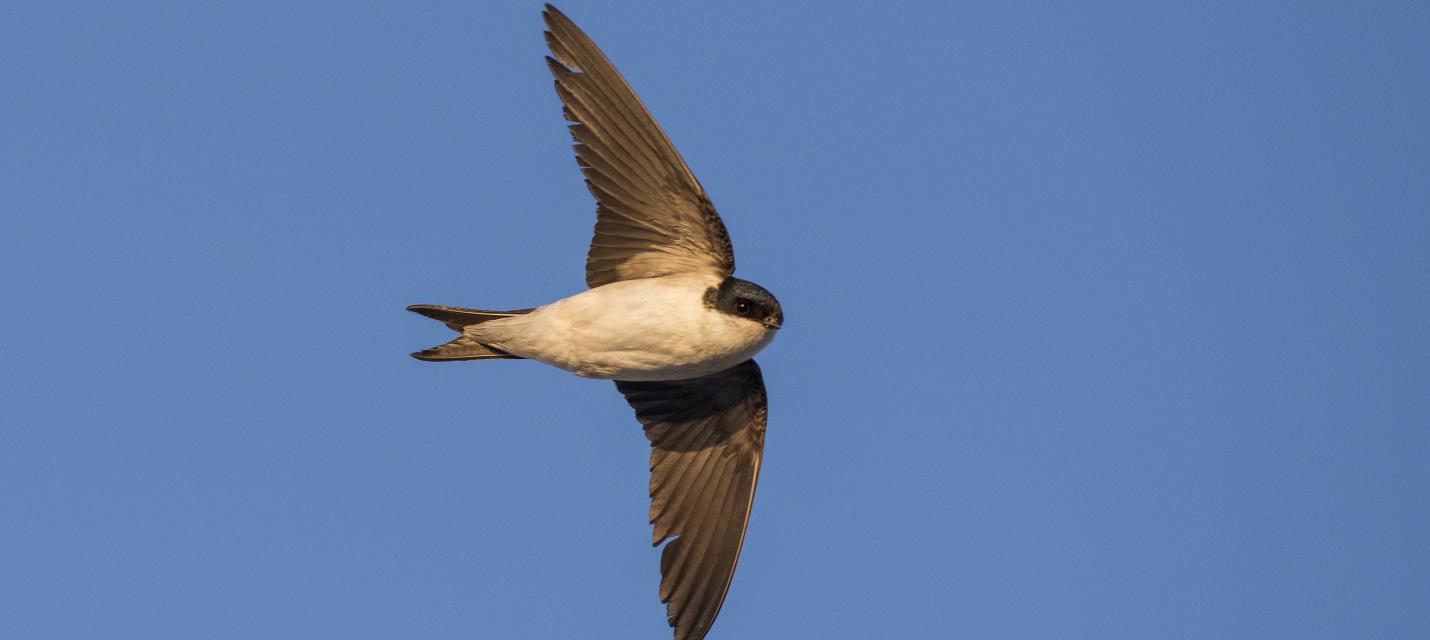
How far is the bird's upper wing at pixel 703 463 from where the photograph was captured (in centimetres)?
1163

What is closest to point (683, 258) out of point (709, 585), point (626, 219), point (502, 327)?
point (626, 219)

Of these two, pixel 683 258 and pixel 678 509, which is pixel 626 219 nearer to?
pixel 683 258

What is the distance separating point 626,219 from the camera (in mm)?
10734

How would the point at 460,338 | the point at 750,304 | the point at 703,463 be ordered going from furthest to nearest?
the point at 703,463, the point at 460,338, the point at 750,304

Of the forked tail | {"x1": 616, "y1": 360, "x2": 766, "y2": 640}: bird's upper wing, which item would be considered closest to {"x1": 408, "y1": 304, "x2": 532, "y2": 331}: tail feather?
the forked tail

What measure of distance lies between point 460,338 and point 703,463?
6.10 ft

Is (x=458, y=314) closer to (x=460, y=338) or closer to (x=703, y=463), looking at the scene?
(x=460, y=338)

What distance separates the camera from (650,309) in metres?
10.6

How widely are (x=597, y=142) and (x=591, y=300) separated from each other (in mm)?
1001

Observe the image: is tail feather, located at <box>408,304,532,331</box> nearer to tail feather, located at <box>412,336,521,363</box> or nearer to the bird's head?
tail feather, located at <box>412,336,521,363</box>

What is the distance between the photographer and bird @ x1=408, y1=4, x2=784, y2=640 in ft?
33.9

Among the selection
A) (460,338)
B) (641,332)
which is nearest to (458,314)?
(460,338)

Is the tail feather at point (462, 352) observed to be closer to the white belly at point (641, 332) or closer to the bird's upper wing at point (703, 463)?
the white belly at point (641, 332)

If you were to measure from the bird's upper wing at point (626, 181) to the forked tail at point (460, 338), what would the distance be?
2.40 feet
